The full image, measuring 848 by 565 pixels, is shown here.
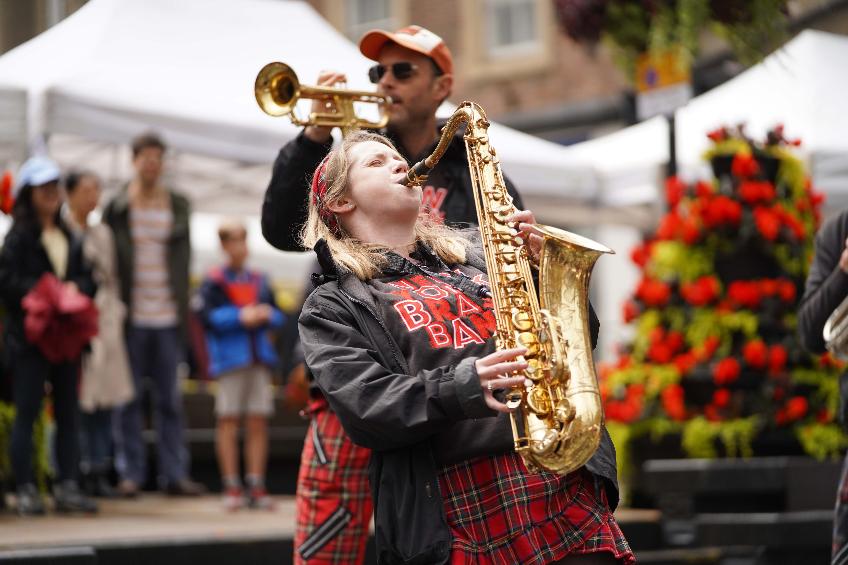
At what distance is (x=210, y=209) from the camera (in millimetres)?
11562

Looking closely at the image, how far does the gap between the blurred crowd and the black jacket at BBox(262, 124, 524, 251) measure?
3.14m

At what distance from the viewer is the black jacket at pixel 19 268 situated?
288 inches

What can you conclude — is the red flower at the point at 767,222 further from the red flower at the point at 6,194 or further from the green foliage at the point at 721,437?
the red flower at the point at 6,194

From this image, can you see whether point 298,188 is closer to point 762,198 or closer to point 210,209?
point 762,198

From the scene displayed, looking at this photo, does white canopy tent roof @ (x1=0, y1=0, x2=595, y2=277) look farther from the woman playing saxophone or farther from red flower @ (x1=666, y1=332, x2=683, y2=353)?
the woman playing saxophone

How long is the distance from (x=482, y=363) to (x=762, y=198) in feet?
16.6

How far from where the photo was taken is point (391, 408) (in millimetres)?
3184

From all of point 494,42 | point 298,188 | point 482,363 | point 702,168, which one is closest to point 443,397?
point 482,363

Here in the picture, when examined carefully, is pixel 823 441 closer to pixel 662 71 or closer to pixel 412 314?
pixel 662 71

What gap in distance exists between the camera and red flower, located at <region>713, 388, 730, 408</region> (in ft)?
24.6

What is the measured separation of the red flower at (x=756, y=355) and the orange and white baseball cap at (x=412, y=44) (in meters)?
3.33

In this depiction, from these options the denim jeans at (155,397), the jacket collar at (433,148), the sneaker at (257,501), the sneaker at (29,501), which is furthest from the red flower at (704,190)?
the sneaker at (29,501)

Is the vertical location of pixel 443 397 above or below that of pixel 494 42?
below

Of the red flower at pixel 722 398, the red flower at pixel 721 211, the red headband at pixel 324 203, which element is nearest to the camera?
the red headband at pixel 324 203
